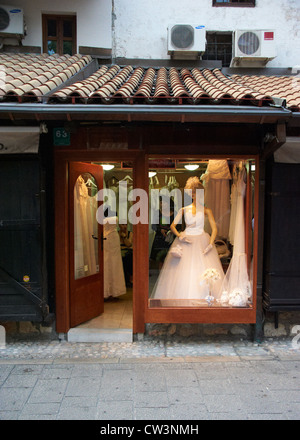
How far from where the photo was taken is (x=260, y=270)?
18.2 ft

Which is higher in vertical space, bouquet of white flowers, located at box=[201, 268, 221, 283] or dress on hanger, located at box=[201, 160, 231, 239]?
dress on hanger, located at box=[201, 160, 231, 239]

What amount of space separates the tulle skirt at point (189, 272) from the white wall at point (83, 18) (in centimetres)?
452

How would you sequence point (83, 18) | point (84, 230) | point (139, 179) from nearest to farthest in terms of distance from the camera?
point (139, 179) → point (84, 230) → point (83, 18)

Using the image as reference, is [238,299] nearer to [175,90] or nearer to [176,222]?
[176,222]

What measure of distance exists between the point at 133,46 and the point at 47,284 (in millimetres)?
5167

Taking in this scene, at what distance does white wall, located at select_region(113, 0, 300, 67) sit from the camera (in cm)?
734

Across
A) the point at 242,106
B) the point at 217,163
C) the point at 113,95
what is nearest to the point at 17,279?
the point at 113,95

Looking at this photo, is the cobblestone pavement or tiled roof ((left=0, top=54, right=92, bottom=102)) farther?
tiled roof ((left=0, top=54, right=92, bottom=102))

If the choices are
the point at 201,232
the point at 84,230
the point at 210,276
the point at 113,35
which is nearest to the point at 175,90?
the point at 201,232

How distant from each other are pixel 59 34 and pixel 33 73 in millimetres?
2349

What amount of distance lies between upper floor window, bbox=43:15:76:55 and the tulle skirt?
489 cm

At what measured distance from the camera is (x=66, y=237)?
18.4 feet

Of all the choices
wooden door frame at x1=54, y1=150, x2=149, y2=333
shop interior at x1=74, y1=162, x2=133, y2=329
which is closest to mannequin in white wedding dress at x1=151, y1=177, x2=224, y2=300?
wooden door frame at x1=54, y1=150, x2=149, y2=333

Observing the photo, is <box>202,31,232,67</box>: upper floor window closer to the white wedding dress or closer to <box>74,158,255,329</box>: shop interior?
<box>74,158,255,329</box>: shop interior
